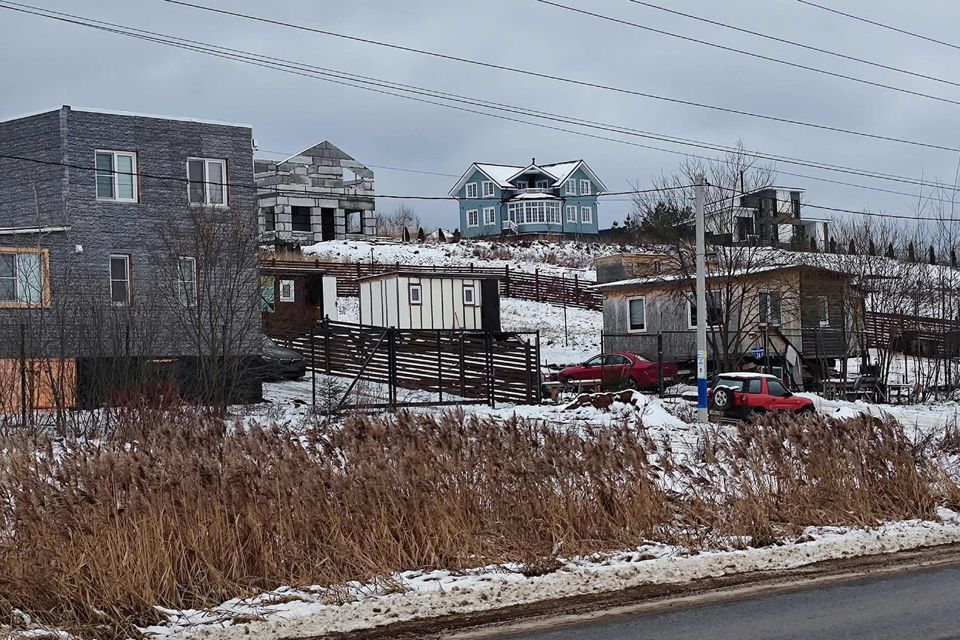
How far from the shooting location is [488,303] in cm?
4428

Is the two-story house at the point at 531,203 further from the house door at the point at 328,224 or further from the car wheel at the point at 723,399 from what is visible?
the car wheel at the point at 723,399

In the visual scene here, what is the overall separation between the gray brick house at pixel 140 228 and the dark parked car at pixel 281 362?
1.48 m

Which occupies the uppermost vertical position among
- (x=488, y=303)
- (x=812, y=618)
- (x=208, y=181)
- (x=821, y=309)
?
(x=208, y=181)

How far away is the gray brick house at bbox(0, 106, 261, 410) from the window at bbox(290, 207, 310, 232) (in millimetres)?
41697

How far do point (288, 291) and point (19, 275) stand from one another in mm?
20538

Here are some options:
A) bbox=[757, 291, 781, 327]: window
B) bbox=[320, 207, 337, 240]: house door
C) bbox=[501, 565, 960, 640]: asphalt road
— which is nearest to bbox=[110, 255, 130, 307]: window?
bbox=[757, 291, 781, 327]: window

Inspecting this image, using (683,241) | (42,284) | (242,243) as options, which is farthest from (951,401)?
(42,284)

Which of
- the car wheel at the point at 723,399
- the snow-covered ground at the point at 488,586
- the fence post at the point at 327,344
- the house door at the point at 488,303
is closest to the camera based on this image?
the snow-covered ground at the point at 488,586

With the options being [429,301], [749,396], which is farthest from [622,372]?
[429,301]

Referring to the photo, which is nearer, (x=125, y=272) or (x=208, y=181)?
(x=125, y=272)

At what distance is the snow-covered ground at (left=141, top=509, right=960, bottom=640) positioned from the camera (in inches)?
328

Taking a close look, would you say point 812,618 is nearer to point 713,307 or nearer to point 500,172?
point 713,307

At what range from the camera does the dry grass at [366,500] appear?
8.64 metres

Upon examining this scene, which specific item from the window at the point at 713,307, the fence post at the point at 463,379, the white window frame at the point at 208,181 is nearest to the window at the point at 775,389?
the fence post at the point at 463,379
